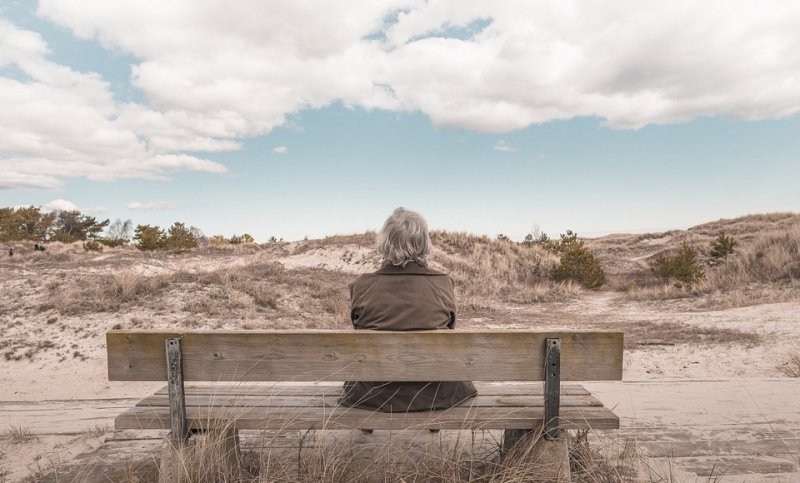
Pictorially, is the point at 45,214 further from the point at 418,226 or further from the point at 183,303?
the point at 418,226

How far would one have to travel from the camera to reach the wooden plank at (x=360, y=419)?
107 inches

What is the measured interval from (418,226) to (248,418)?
145 cm

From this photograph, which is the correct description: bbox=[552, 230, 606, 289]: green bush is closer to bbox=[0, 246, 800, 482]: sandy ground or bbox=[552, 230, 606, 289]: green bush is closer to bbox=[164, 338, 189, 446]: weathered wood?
bbox=[0, 246, 800, 482]: sandy ground

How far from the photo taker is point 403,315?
2859mm

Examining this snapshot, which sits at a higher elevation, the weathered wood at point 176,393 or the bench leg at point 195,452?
the weathered wood at point 176,393

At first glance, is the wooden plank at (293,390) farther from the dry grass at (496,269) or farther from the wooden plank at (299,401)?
the dry grass at (496,269)

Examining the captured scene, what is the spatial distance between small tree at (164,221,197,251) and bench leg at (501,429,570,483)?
108 ft

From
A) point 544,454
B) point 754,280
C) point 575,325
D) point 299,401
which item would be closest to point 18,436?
point 299,401

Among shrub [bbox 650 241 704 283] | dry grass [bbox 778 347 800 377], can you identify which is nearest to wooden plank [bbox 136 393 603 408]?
dry grass [bbox 778 347 800 377]

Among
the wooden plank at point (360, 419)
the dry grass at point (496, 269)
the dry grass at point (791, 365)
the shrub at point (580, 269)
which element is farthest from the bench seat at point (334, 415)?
the shrub at point (580, 269)

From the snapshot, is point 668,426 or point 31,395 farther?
point 31,395

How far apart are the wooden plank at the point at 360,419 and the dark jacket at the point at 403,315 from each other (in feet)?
0.24

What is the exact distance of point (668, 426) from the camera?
4188 mm

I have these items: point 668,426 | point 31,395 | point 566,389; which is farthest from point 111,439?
point 31,395
